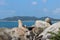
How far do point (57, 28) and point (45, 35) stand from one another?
20.1 inches

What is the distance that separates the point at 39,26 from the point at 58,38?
3.24 meters

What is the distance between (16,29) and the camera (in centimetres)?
1134

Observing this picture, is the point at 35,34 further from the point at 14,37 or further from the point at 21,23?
the point at 21,23

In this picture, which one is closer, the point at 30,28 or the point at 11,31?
the point at 11,31

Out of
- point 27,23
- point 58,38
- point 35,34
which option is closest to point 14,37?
point 35,34

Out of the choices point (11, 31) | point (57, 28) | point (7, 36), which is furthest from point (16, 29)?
point (57, 28)

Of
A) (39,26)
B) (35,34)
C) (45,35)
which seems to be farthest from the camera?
(39,26)

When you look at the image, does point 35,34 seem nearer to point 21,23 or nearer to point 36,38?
point 36,38

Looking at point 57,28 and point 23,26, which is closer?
point 57,28

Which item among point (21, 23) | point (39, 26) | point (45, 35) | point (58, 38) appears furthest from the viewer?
point (21, 23)

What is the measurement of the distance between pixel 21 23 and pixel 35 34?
2209mm

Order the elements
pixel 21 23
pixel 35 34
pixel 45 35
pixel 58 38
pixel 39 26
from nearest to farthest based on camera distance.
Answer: pixel 58 38, pixel 45 35, pixel 35 34, pixel 39 26, pixel 21 23

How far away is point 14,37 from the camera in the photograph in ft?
33.8

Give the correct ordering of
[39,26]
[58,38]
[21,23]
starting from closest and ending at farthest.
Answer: [58,38]
[39,26]
[21,23]
